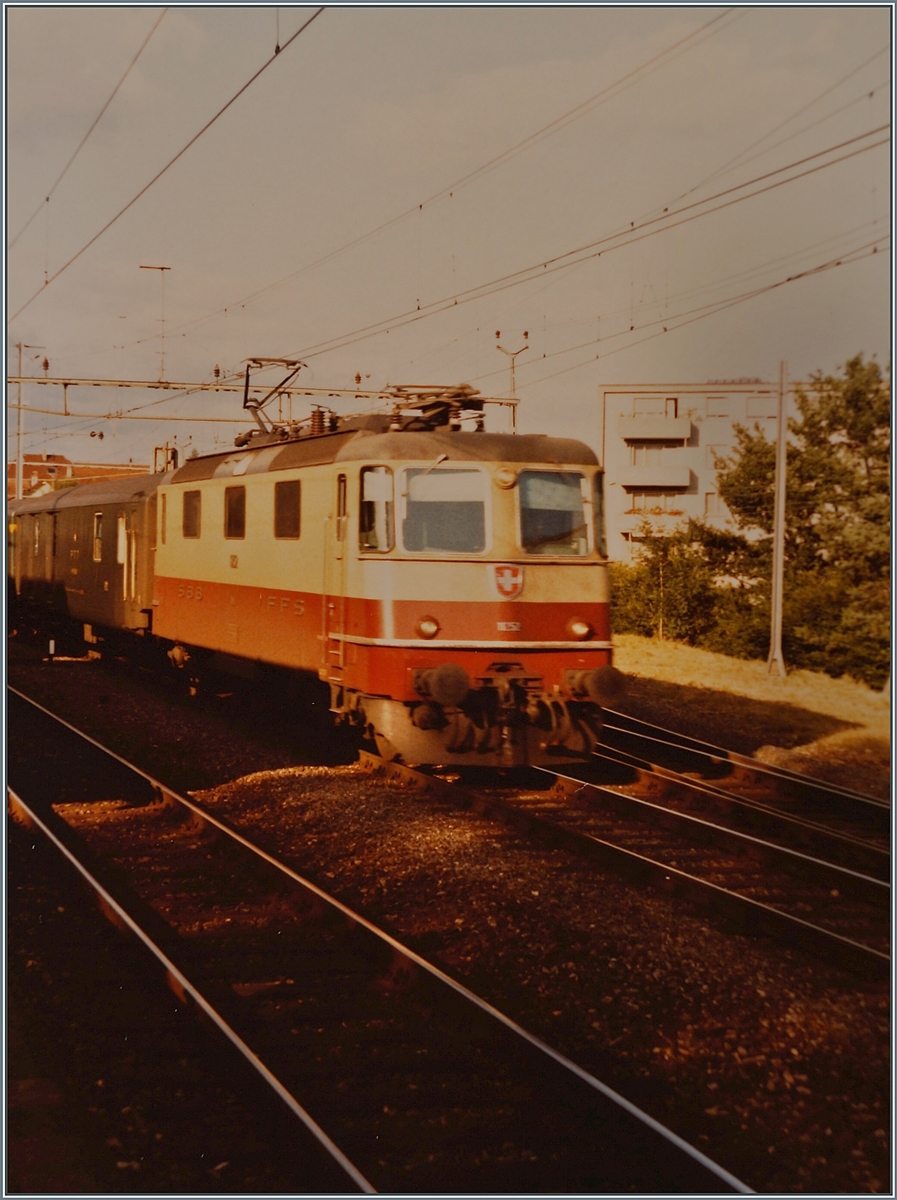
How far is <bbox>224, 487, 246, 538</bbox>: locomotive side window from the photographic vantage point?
12102 mm

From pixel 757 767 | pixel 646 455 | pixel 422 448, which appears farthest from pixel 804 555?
pixel 646 455

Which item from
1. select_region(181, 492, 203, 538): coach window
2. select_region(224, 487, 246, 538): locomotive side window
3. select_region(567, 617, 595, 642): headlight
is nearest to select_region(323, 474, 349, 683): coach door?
select_region(567, 617, 595, 642): headlight

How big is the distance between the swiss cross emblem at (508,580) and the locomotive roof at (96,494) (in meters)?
8.52

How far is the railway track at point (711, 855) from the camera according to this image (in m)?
6.34

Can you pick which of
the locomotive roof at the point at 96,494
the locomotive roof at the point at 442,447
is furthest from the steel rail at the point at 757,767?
the locomotive roof at the point at 96,494

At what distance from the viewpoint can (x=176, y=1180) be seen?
4043 millimetres

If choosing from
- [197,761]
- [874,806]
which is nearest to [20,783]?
[197,761]

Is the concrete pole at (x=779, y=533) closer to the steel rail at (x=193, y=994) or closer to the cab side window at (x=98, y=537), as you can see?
the steel rail at (x=193, y=994)

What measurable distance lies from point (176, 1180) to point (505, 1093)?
54.1 inches

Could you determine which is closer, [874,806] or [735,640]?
[874,806]

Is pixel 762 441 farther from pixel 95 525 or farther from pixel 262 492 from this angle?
pixel 95 525

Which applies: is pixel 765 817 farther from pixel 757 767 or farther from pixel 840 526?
pixel 840 526

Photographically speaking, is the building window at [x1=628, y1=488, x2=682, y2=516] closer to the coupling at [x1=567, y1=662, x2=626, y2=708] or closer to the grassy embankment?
the grassy embankment

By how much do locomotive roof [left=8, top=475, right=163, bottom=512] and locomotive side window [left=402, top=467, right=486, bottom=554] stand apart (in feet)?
26.0
